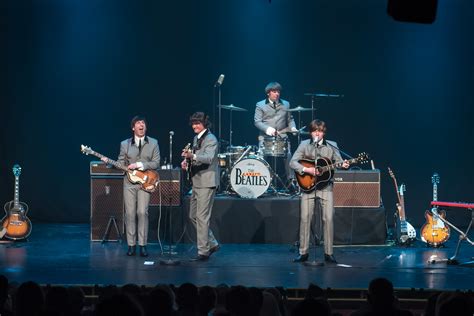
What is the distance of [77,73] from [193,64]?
2199 millimetres

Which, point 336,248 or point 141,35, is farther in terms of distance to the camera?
point 141,35

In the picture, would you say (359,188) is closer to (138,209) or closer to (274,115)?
(274,115)

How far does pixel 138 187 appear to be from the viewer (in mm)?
13508

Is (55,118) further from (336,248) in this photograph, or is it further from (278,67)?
(336,248)

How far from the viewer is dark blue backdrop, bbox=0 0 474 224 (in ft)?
54.6

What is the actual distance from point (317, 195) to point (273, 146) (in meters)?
2.50

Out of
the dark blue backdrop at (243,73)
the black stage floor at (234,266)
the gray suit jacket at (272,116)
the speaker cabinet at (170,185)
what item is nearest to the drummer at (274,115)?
the gray suit jacket at (272,116)

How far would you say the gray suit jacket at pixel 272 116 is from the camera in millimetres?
15672

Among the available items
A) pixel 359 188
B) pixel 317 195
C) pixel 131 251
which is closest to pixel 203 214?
pixel 131 251

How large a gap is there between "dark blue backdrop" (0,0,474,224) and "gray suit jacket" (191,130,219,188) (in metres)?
3.90

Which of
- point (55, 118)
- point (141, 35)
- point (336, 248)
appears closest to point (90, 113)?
point (55, 118)

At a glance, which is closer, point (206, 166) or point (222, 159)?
point (206, 166)

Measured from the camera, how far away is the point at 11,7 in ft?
55.1

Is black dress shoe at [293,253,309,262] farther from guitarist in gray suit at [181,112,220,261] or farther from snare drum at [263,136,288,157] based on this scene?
snare drum at [263,136,288,157]
